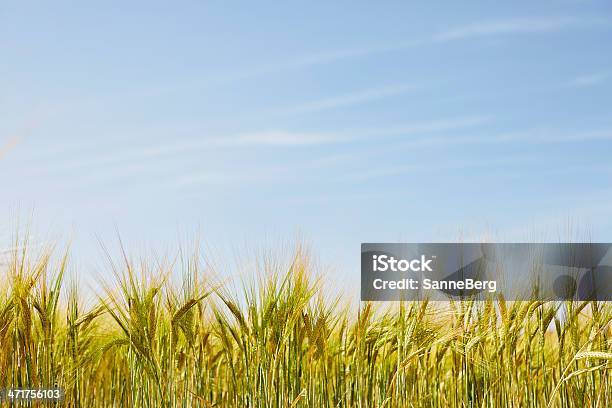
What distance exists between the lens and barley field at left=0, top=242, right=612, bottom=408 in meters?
2.82

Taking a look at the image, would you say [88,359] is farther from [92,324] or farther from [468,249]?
[468,249]

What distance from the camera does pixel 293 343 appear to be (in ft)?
9.34

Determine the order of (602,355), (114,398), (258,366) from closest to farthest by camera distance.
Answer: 1. (602,355)
2. (258,366)
3. (114,398)

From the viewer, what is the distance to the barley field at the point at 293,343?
9.27ft

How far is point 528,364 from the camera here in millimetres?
3000

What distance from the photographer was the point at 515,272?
3.10m

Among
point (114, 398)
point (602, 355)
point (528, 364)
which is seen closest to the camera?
point (602, 355)

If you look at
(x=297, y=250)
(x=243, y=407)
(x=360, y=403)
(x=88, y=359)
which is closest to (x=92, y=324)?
(x=88, y=359)

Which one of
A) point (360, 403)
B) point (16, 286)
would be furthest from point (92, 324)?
point (360, 403)

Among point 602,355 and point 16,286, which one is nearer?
point 602,355

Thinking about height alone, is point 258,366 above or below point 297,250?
below

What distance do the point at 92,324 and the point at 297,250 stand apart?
0.93 meters

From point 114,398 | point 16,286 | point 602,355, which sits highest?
point 16,286

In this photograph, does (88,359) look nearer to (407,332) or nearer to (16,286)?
(16,286)
